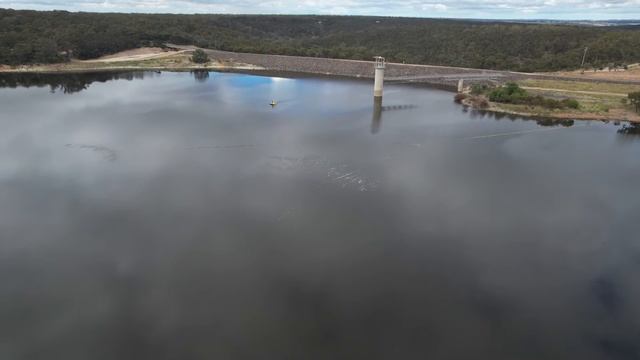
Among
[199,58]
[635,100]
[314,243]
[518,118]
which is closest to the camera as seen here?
[314,243]

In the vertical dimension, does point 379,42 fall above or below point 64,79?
above

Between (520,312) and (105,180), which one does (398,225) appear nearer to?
(520,312)

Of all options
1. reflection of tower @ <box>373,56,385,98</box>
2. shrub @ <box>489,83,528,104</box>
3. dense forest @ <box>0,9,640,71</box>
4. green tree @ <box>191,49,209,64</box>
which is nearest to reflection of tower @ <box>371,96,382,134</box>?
reflection of tower @ <box>373,56,385,98</box>

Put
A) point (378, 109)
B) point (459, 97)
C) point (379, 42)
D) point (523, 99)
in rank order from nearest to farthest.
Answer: point (523, 99) → point (378, 109) → point (459, 97) → point (379, 42)

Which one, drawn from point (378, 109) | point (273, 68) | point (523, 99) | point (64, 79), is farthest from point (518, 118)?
point (64, 79)

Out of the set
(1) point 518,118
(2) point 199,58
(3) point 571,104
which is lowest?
(1) point 518,118

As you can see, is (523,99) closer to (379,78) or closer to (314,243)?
(379,78)

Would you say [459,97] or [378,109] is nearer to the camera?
[378,109]
